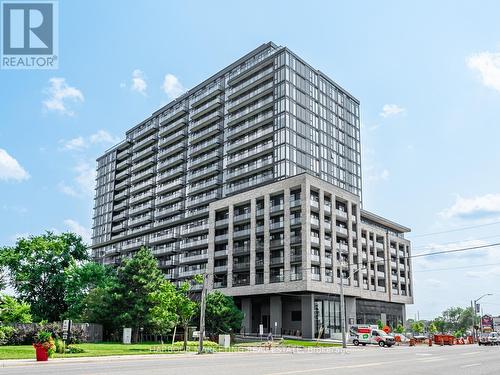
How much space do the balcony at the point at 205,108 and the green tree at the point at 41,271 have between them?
43016mm

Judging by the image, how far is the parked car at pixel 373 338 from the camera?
5819cm

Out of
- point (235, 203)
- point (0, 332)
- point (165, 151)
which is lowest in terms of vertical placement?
point (0, 332)

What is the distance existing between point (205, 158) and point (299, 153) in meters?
23.1

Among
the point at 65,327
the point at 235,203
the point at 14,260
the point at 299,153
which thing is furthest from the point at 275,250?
the point at 65,327

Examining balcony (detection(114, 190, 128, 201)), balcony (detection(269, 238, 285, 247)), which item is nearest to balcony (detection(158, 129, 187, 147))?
balcony (detection(114, 190, 128, 201))

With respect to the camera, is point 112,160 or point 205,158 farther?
point 112,160

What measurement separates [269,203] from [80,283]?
1190 inches

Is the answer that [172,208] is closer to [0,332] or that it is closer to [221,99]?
[221,99]

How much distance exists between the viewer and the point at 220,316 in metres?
61.3

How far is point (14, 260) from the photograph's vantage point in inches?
2516

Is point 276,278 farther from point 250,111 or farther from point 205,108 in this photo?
point 205,108

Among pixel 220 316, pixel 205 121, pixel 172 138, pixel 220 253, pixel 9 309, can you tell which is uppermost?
pixel 205 121

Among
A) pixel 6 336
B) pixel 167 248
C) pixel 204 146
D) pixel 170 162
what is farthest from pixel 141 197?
pixel 6 336

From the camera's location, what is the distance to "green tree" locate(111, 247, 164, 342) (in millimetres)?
55719
